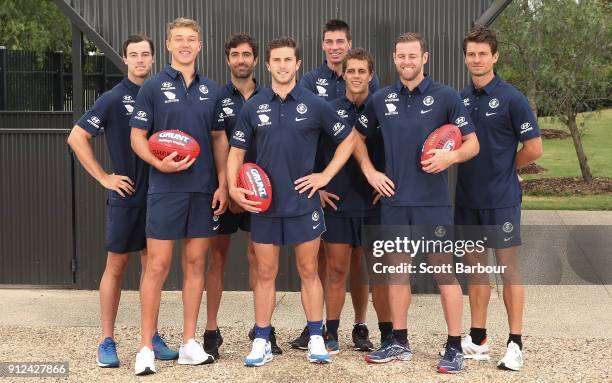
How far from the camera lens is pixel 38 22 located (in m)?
16.2

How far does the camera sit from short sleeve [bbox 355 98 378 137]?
5.77 m

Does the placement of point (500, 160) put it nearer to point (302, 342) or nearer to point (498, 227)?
point (498, 227)

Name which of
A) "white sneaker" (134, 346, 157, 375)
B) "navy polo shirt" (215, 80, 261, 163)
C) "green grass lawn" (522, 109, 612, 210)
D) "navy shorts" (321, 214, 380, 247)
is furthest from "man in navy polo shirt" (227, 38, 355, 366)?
"green grass lawn" (522, 109, 612, 210)

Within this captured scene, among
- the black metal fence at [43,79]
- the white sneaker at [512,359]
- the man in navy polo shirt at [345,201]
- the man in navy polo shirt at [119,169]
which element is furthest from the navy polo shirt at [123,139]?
the black metal fence at [43,79]

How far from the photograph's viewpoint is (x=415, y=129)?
5.49m

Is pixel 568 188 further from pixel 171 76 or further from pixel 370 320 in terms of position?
pixel 171 76

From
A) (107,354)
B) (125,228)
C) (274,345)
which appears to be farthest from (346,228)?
(107,354)

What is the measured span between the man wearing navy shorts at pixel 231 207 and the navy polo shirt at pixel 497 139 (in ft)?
4.53

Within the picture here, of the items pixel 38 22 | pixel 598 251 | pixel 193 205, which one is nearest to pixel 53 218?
pixel 193 205

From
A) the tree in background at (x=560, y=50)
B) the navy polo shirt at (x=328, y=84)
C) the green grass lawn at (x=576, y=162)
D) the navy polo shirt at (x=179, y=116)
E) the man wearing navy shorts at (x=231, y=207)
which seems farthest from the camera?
the tree in background at (x=560, y=50)

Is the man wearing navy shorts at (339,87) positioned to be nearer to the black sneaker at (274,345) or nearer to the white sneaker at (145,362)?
the black sneaker at (274,345)

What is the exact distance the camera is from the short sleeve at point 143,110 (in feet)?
17.9

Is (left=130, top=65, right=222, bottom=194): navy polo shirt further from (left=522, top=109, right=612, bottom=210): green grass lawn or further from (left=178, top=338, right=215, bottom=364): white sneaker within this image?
(left=522, top=109, right=612, bottom=210): green grass lawn

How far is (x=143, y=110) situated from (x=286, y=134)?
0.84 metres
